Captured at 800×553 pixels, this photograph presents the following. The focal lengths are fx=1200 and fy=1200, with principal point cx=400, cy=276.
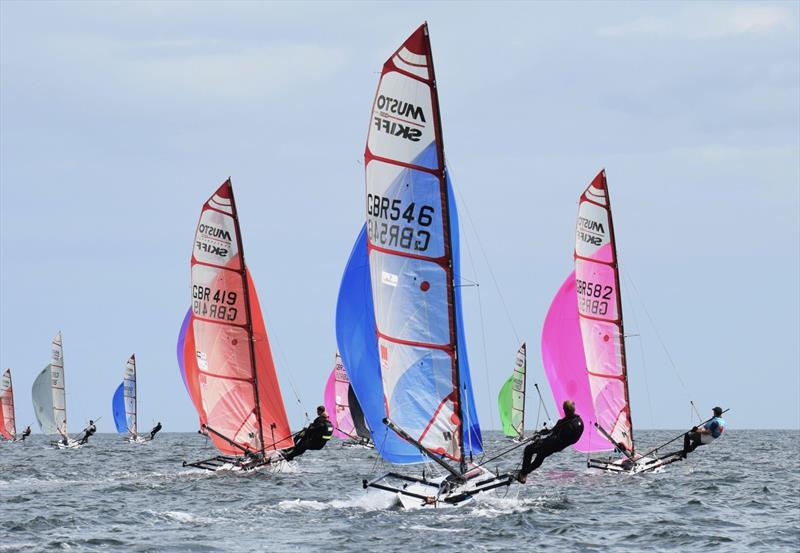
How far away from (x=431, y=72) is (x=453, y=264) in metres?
3.58

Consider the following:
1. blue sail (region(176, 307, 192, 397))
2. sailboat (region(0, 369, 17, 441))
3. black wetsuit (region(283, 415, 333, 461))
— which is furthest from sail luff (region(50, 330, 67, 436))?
black wetsuit (region(283, 415, 333, 461))

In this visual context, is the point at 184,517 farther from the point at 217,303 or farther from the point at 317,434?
the point at 217,303

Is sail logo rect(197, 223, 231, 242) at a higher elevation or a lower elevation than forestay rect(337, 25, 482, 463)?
higher

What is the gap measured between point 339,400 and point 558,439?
41.0 metres

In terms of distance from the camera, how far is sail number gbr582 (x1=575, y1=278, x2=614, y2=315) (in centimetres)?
3419

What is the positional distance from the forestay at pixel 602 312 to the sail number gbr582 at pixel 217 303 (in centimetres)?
989

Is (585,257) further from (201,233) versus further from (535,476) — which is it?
(201,233)

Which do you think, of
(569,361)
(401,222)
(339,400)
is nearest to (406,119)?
(401,222)

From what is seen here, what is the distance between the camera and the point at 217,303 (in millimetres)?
33312

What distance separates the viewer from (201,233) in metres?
33.3

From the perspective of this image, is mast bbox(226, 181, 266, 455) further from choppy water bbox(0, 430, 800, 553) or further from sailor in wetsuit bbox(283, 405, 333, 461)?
choppy water bbox(0, 430, 800, 553)

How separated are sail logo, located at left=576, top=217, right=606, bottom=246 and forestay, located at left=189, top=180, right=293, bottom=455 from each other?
964 cm

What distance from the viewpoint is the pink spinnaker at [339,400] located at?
205ft

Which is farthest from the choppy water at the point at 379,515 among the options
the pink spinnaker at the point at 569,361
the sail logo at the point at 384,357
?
the sail logo at the point at 384,357
